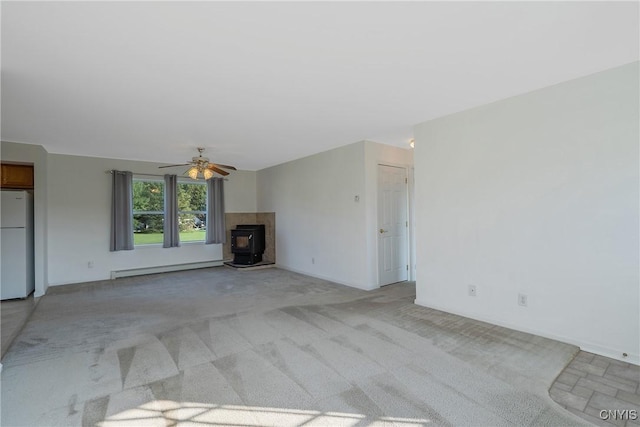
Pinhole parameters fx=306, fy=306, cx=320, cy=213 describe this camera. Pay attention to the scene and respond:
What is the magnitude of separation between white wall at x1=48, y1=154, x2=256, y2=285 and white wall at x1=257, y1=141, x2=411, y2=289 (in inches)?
107

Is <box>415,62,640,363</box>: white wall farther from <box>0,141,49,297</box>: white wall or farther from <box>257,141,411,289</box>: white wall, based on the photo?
<box>0,141,49,297</box>: white wall

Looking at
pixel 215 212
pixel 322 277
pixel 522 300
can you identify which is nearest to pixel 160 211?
pixel 215 212

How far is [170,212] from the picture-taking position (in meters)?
6.30

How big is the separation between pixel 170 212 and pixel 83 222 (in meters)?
1.45

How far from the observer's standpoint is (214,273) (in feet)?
20.6

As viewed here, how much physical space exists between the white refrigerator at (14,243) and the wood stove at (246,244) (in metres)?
3.41

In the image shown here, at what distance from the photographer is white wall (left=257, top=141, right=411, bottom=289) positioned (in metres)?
4.80

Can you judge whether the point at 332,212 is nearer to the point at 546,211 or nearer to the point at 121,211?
the point at 546,211

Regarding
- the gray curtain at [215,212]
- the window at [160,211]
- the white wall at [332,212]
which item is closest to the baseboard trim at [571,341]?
the white wall at [332,212]

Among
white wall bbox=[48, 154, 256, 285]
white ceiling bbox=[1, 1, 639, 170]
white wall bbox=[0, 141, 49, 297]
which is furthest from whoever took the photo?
white wall bbox=[48, 154, 256, 285]

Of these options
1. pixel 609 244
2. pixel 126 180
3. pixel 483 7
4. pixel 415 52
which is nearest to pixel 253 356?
pixel 415 52

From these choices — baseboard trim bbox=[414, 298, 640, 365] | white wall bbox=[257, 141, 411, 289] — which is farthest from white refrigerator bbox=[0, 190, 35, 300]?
baseboard trim bbox=[414, 298, 640, 365]

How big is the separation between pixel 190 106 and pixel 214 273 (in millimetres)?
3935

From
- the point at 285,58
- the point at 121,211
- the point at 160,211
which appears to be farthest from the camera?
the point at 160,211
